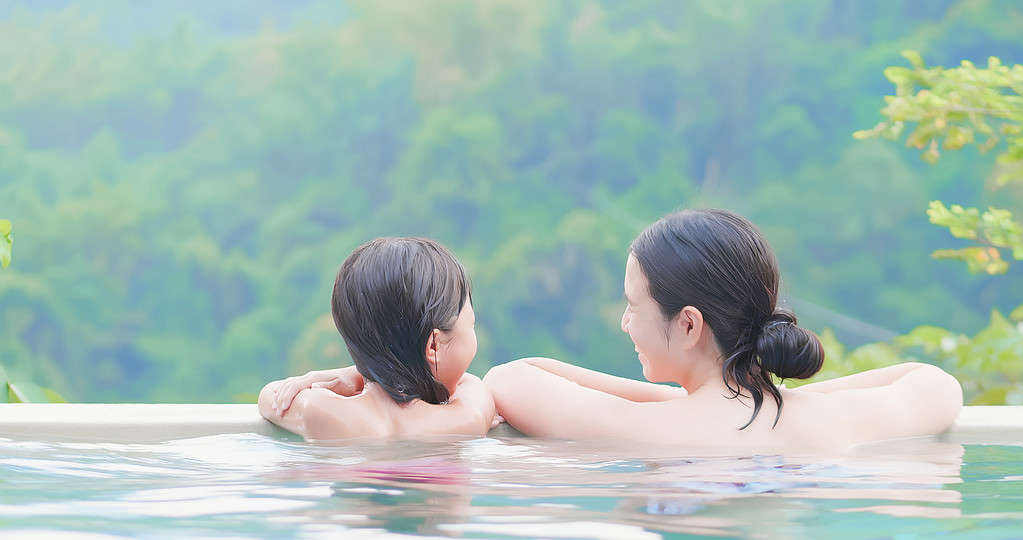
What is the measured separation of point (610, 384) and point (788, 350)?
524mm

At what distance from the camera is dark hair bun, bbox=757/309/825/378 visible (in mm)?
1970

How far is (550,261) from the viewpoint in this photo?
10.4m

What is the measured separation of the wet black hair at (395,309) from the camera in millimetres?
2105

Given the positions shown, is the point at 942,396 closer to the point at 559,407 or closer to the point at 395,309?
the point at 559,407

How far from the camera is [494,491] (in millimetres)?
1651

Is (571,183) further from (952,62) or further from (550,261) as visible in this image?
(952,62)

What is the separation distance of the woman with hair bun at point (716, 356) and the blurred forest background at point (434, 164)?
782 centimetres

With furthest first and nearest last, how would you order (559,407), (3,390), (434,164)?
1. (434,164)
2. (3,390)
3. (559,407)

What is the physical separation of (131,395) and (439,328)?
938 cm

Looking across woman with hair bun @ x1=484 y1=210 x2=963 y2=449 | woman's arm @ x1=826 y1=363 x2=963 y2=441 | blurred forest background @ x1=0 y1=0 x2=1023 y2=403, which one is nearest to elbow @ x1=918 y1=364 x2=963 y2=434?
woman's arm @ x1=826 y1=363 x2=963 y2=441

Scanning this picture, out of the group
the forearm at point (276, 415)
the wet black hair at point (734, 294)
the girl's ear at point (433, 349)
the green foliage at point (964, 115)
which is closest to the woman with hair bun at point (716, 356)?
the wet black hair at point (734, 294)

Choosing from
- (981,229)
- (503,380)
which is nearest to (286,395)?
(503,380)

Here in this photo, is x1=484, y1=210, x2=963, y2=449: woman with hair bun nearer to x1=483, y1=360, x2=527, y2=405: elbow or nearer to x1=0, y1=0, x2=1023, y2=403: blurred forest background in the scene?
x1=483, y1=360, x2=527, y2=405: elbow

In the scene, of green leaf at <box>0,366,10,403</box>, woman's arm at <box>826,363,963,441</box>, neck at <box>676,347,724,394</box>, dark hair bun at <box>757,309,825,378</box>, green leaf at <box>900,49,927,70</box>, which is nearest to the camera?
dark hair bun at <box>757,309,825,378</box>
